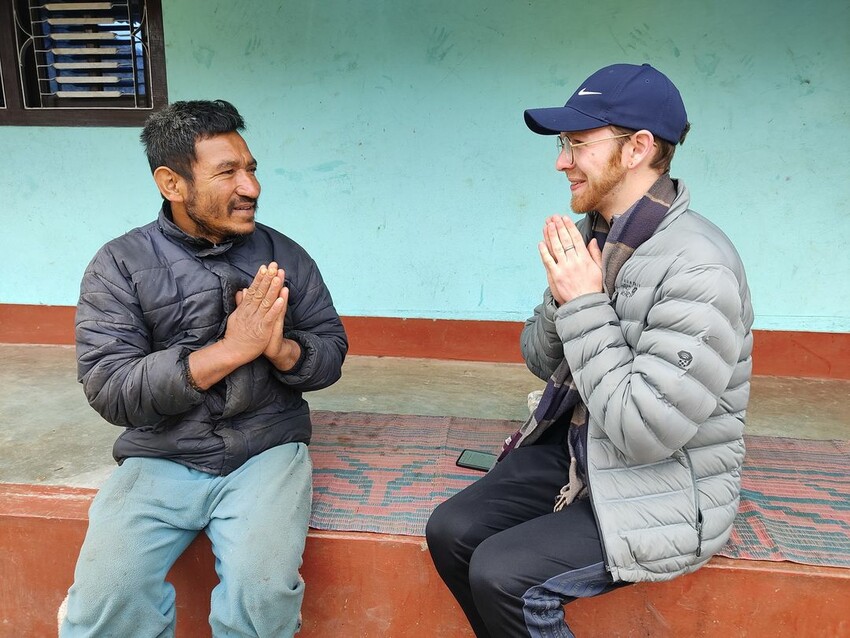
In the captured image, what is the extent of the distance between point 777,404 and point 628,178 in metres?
2.12

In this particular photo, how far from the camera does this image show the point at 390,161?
3715mm

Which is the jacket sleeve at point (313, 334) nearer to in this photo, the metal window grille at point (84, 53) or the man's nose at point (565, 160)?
the man's nose at point (565, 160)

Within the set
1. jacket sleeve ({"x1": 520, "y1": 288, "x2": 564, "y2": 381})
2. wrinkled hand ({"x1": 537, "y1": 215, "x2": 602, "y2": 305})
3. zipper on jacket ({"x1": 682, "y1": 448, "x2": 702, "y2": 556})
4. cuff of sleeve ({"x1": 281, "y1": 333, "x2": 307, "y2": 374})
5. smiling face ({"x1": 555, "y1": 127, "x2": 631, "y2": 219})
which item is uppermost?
smiling face ({"x1": 555, "y1": 127, "x2": 631, "y2": 219})

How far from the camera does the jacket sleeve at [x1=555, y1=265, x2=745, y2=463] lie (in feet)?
4.96

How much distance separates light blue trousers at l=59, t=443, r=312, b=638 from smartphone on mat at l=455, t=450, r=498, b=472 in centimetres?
65

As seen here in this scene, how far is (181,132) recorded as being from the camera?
1.98m

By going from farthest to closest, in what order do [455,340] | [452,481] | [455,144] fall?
[455,340], [455,144], [452,481]

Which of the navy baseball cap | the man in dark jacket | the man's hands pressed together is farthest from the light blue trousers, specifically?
the navy baseball cap

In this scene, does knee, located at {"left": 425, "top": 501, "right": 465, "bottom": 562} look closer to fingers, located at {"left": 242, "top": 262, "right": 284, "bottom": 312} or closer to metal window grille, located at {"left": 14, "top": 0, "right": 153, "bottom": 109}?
fingers, located at {"left": 242, "top": 262, "right": 284, "bottom": 312}

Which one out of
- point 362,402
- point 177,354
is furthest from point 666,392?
point 362,402

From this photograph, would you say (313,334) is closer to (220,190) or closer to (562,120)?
(220,190)

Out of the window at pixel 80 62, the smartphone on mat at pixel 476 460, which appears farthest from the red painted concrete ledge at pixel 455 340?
the smartphone on mat at pixel 476 460

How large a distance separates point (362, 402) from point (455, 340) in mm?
784

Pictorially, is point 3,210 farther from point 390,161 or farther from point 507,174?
point 507,174
